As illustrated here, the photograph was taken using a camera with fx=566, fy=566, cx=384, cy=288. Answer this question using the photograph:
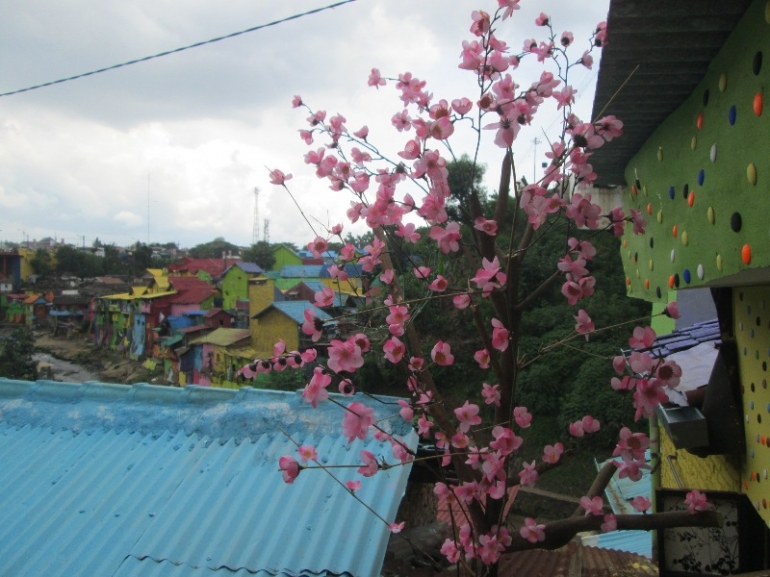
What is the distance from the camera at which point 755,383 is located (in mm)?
2582

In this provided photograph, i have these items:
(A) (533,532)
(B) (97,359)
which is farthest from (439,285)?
(B) (97,359)

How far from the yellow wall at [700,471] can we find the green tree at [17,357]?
2010 cm

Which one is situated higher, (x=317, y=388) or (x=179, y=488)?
(x=317, y=388)

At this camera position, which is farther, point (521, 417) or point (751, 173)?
point (521, 417)

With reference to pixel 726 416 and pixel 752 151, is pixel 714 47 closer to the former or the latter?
pixel 752 151

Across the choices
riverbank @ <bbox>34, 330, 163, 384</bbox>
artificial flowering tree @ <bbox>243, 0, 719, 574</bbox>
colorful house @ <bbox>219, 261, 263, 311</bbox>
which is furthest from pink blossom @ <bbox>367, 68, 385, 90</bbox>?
colorful house @ <bbox>219, 261, 263, 311</bbox>

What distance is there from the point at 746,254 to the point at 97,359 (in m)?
32.7

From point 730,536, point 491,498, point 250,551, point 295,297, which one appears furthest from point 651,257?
point 295,297

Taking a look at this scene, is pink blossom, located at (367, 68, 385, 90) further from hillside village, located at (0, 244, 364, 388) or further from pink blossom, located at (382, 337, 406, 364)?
hillside village, located at (0, 244, 364, 388)

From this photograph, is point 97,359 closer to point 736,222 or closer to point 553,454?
point 553,454

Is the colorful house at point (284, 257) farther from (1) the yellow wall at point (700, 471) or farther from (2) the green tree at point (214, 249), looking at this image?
(1) the yellow wall at point (700, 471)

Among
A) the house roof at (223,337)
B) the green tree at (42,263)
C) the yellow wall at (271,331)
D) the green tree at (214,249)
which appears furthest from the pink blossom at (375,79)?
the green tree at (214,249)

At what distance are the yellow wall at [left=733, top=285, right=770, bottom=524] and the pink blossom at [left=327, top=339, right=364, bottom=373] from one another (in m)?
1.71

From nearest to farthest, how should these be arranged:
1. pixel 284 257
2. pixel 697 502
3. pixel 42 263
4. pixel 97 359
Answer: pixel 697 502 < pixel 97 359 < pixel 284 257 < pixel 42 263
